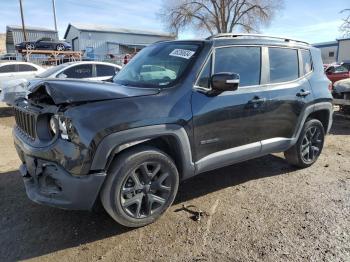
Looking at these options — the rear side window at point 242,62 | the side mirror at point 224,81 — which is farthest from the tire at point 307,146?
the side mirror at point 224,81

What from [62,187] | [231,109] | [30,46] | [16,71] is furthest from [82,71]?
[30,46]

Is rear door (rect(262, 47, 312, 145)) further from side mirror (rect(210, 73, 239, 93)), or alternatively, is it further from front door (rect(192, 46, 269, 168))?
side mirror (rect(210, 73, 239, 93))

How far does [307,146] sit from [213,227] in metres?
2.57

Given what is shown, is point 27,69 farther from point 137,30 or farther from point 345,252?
point 137,30

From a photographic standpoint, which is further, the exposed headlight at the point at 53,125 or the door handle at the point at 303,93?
the door handle at the point at 303,93

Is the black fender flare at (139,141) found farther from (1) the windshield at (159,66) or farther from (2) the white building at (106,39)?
(2) the white building at (106,39)

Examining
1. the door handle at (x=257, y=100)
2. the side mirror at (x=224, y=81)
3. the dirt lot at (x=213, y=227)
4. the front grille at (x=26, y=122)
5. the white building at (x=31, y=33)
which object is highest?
the white building at (x=31, y=33)

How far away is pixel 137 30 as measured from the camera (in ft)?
173

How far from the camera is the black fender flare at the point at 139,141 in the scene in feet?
10.5

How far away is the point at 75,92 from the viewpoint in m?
3.25

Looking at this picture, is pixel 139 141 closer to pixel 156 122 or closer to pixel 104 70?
pixel 156 122

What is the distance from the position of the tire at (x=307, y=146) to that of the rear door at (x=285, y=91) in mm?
355

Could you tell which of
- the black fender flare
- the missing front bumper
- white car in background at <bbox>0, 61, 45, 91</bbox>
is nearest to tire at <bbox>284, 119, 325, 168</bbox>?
the black fender flare

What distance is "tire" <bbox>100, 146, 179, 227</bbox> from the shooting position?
336cm
